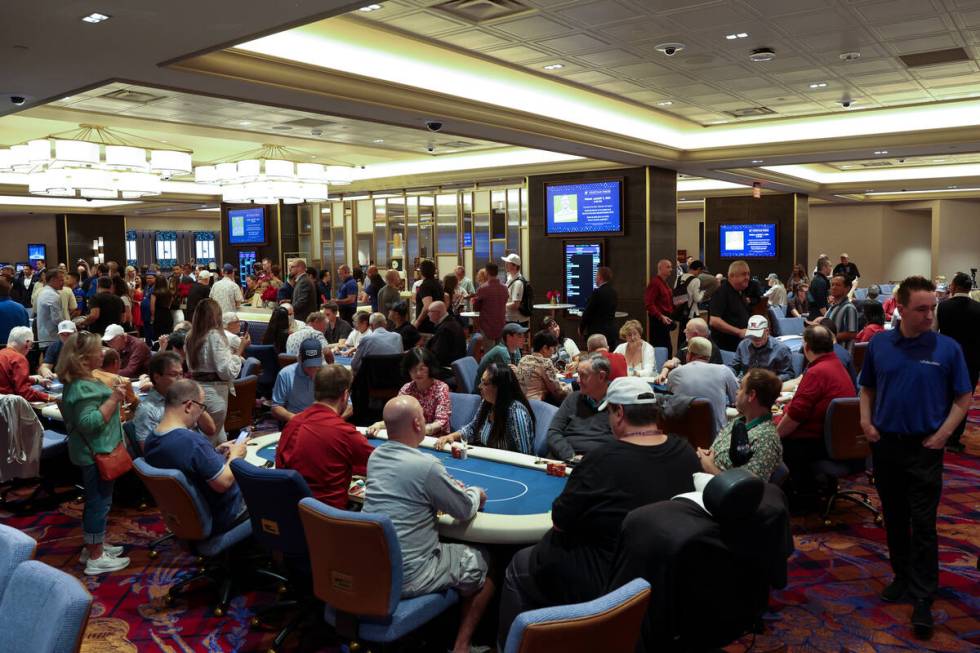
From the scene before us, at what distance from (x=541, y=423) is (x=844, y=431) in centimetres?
187

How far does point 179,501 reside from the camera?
11.7ft

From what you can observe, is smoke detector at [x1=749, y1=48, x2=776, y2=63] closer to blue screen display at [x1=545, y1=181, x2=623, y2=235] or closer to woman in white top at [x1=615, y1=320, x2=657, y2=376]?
woman in white top at [x1=615, y1=320, x2=657, y2=376]

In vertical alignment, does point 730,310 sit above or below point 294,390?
above

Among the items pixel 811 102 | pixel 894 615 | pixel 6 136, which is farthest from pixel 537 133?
pixel 6 136

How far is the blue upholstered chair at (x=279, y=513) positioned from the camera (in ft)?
10.3

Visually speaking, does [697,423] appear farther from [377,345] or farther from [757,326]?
[377,345]

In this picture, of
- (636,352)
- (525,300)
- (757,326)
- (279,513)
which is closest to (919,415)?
(757,326)

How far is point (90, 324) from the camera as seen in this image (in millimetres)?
9680

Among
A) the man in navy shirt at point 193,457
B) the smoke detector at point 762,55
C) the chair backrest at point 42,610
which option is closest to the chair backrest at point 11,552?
the chair backrest at point 42,610

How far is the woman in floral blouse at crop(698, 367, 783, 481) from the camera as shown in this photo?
3623 millimetres

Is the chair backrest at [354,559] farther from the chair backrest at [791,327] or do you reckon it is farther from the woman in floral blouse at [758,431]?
the chair backrest at [791,327]

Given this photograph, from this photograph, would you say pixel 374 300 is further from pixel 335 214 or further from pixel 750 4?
pixel 750 4

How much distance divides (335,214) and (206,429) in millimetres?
12754

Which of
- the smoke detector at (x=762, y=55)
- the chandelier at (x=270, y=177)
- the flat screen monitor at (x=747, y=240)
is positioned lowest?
the flat screen monitor at (x=747, y=240)
